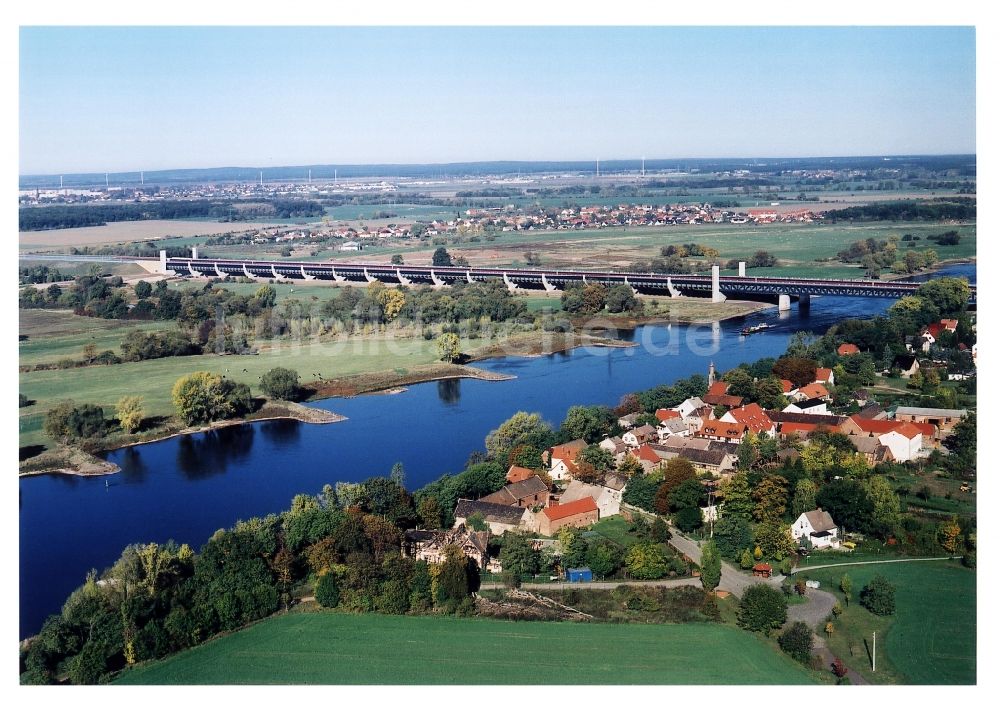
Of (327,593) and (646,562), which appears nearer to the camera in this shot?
(327,593)

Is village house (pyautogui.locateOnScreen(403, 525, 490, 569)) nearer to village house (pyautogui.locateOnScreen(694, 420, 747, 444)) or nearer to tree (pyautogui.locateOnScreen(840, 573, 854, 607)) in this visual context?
tree (pyautogui.locateOnScreen(840, 573, 854, 607))

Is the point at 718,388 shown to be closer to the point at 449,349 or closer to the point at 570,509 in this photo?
the point at 570,509

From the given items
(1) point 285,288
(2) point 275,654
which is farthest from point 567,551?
(1) point 285,288

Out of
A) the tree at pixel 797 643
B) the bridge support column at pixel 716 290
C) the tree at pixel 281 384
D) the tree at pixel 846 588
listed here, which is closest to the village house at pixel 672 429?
the tree at pixel 846 588

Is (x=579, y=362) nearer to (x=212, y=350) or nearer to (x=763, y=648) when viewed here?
(x=212, y=350)

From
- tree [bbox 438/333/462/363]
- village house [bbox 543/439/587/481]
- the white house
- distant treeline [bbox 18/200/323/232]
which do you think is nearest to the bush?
village house [bbox 543/439/587/481]

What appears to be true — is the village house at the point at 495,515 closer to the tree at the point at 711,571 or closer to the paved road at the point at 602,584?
the paved road at the point at 602,584

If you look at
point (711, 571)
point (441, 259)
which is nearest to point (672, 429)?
point (711, 571)
